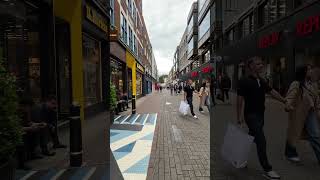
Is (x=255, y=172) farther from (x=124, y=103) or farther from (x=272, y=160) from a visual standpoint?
(x=124, y=103)

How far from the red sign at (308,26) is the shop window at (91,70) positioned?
944 cm

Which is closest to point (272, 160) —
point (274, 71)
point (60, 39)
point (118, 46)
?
point (60, 39)

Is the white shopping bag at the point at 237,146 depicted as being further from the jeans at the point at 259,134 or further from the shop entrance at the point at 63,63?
the shop entrance at the point at 63,63

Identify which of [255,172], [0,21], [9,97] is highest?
[0,21]

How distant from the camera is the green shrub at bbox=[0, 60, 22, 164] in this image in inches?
153

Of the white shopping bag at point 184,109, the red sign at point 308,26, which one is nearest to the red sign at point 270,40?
the red sign at point 308,26

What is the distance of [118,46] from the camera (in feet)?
72.1

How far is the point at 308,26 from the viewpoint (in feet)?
50.4

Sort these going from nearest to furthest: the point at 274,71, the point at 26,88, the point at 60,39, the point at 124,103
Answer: the point at 26,88, the point at 60,39, the point at 274,71, the point at 124,103

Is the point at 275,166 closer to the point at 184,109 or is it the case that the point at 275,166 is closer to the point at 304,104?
the point at 304,104

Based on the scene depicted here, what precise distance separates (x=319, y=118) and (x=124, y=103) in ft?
45.8

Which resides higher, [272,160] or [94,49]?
[94,49]

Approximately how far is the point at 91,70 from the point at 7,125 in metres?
12.6

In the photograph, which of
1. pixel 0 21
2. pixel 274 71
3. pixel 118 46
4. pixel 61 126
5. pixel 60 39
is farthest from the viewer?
pixel 118 46
